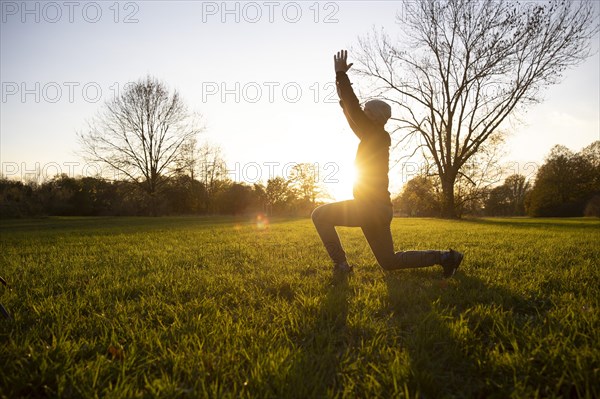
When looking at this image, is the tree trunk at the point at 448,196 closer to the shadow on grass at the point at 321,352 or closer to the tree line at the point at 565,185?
the tree line at the point at 565,185

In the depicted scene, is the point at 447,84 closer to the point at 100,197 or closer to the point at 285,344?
the point at 285,344

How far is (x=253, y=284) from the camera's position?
12.2ft

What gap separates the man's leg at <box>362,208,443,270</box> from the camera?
384cm

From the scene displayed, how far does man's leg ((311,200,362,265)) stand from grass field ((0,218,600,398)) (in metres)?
0.37

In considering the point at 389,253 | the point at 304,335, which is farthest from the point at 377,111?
the point at 304,335

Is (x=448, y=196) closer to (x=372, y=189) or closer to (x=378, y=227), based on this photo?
(x=378, y=227)

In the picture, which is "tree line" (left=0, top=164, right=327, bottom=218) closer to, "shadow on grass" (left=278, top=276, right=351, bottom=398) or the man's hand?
the man's hand

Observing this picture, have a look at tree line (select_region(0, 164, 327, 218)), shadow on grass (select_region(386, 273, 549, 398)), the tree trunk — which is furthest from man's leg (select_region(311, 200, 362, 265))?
tree line (select_region(0, 164, 327, 218))

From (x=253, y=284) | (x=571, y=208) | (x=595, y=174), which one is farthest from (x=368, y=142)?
(x=571, y=208)

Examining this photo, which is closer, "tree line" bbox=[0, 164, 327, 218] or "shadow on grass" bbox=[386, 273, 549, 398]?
"shadow on grass" bbox=[386, 273, 549, 398]

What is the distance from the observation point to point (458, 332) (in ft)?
7.24

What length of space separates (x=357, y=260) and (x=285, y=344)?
3467 millimetres

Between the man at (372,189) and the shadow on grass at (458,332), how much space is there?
390 millimetres

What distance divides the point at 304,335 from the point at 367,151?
7.26ft
